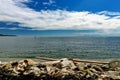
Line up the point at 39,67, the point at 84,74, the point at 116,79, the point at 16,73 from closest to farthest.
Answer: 1. the point at 116,79
2. the point at 84,74
3. the point at 16,73
4. the point at 39,67

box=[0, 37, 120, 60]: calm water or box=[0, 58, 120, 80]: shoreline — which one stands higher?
box=[0, 58, 120, 80]: shoreline

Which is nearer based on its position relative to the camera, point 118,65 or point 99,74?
point 99,74

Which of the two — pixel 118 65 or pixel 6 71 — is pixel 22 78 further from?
pixel 118 65

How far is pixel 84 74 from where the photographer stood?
1572cm

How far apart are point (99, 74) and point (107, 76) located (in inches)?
40.0

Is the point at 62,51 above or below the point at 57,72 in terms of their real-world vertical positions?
below

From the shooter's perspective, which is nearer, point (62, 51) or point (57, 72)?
point (57, 72)

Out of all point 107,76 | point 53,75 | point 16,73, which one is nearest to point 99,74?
point 107,76

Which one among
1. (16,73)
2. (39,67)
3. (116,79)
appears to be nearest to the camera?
(116,79)

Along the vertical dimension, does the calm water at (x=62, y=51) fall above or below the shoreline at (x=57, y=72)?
below

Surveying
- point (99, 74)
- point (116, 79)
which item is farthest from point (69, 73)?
point (116, 79)

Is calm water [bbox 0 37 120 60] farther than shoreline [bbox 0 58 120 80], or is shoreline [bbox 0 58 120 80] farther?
calm water [bbox 0 37 120 60]

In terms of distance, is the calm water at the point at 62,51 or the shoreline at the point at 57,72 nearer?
the shoreline at the point at 57,72

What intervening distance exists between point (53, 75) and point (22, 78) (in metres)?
2.35
